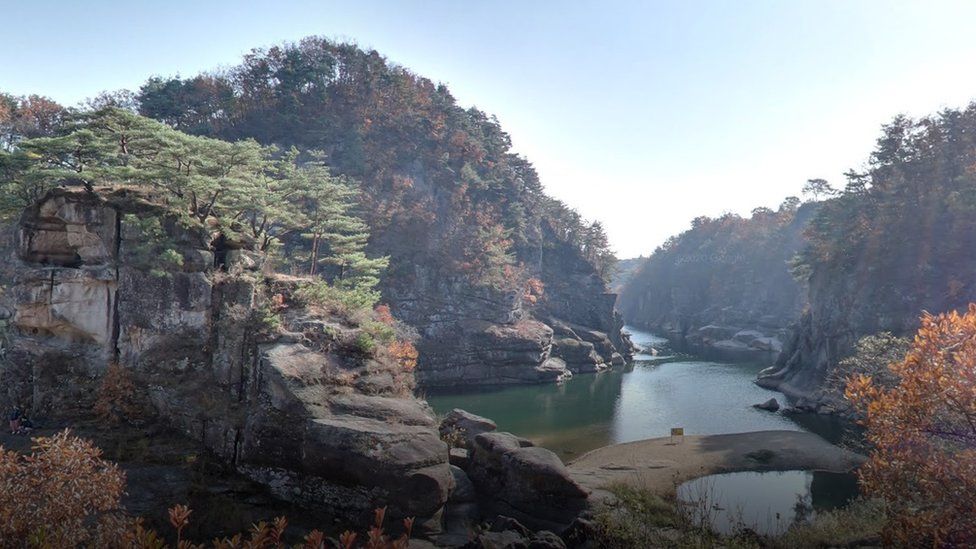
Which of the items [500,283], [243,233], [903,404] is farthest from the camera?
[500,283]

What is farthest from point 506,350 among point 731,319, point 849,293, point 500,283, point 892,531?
point 731,319

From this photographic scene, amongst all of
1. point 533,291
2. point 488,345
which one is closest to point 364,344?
point 488,345

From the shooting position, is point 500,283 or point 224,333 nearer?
point 224,333

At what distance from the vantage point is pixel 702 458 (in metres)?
26.8

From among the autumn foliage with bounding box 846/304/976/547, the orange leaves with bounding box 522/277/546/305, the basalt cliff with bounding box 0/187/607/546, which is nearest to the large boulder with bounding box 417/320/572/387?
the orange leaves with bounding box 522/277/546/305

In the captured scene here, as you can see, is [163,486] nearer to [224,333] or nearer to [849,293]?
[224,333]

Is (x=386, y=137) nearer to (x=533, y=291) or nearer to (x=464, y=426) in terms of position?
(x=533, y=291)

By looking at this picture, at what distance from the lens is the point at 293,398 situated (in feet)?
56.1

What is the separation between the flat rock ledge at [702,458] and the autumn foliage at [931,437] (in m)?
13.4

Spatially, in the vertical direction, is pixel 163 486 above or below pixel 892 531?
below

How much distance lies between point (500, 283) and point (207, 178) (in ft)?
125

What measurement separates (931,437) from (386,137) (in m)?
62.5

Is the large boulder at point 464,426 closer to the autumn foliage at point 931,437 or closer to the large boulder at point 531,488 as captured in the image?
the large boulder at point 531,488

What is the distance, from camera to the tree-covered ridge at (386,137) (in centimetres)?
5669
